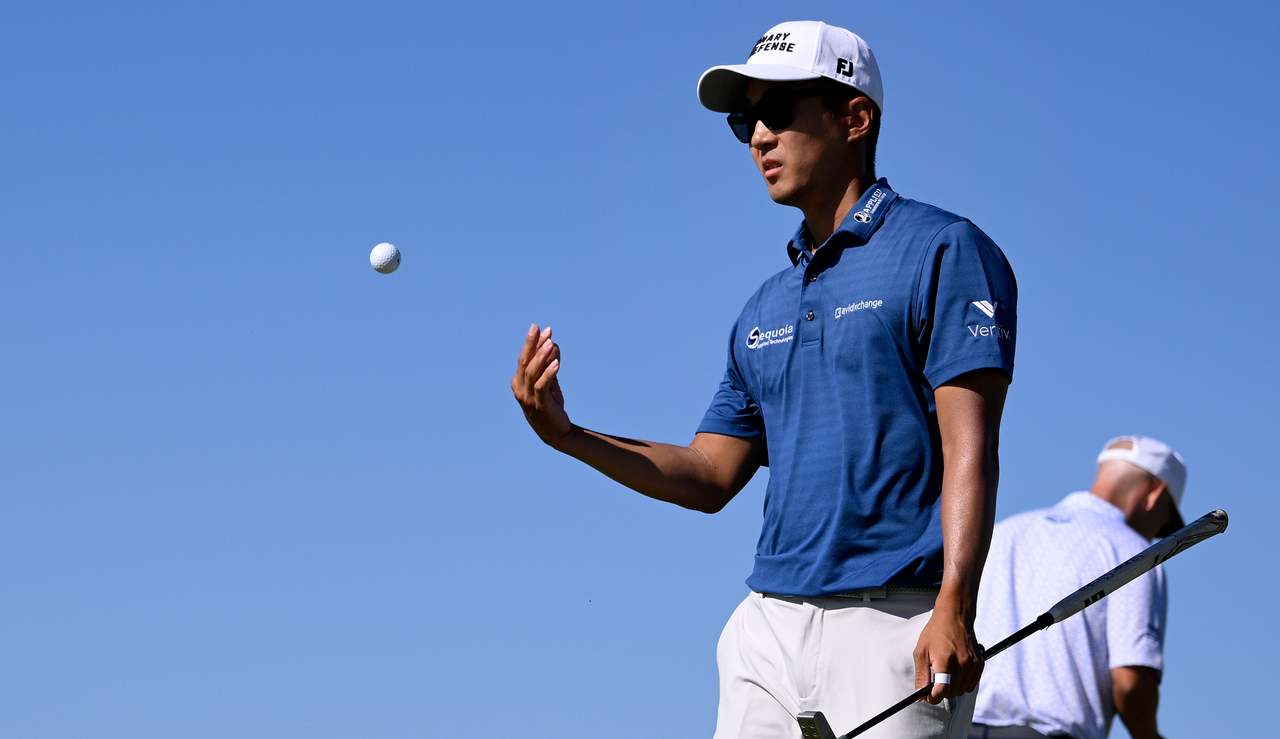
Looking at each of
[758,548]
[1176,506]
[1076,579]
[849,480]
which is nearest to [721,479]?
[758,548]

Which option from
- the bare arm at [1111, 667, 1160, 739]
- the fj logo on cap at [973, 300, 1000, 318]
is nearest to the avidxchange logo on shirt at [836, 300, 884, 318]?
the fj logo on cap at [973, 300, 1000, 318]

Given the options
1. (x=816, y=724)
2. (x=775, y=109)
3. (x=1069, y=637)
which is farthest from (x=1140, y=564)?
(x=1069, y=637)

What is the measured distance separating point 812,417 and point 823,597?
489 millimetres

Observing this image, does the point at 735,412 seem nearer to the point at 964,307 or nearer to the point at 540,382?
the point at 540,382

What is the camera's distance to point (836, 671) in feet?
11.5

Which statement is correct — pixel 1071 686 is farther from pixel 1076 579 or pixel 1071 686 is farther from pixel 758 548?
pixel 758 548

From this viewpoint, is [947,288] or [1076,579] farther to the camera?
[1076,579]

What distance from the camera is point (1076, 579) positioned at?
5.96m

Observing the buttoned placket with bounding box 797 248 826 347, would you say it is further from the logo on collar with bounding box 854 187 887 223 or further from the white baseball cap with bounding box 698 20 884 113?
the white baseball cap with bounding box 698 20 884 113

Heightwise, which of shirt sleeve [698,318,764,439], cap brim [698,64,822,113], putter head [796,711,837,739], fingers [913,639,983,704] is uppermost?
cap brim [698,64,822,113]

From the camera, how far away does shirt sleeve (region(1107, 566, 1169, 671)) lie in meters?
5.91

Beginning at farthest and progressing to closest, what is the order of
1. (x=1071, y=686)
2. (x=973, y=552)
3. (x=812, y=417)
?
(x=1071, y=686), (x=812, y=417), (x=973, y=552)

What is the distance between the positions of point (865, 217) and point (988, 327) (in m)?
0.56

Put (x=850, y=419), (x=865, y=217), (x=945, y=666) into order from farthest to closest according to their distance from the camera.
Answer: (x=865, y=217)
(x=850, y=419)
(x=945, y=666)
